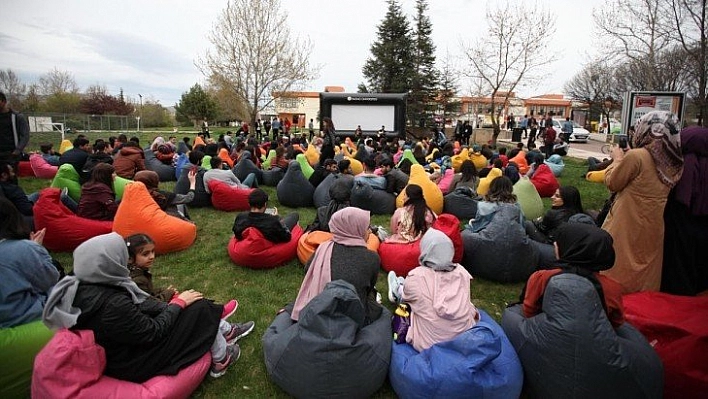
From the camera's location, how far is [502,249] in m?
5.06

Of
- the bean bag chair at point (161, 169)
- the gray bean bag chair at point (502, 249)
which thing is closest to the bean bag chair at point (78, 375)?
the gray bean bag chair at point (502, 249)

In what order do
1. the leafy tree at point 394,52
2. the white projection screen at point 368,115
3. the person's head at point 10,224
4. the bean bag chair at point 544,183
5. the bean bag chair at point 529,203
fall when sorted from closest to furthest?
the person's head at point 10,224 < the bean bag chair at point 529,203 < the bean bag chair at point 544,183 < the white projection screen at point 368,115 < the leafy tree at point 394,52

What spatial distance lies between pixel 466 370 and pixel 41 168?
470 inches

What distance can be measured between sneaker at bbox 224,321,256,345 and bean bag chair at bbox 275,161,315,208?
4653mm

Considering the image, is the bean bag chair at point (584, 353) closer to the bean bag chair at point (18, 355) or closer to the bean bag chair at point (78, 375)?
the bean bag chair at point (78, 375)

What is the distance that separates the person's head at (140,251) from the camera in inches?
135

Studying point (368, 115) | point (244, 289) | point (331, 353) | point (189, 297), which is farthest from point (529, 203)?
point (368, 115)

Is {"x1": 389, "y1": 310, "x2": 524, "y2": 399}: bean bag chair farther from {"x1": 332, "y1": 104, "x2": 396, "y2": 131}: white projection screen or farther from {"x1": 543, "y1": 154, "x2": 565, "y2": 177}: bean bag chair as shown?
{"x1": 332, "y1": 104, "x2": 396, "y2": 131}: white projection screen

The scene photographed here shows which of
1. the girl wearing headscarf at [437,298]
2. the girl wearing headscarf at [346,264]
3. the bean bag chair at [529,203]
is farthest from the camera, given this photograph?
the bean bag chair at [529,203]

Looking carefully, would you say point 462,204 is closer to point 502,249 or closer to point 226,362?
point 502,249

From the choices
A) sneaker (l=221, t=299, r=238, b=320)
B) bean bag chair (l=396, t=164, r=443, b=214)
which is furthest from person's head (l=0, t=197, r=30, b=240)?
bean bag chair (l=396, t=164, r=443, b=214)

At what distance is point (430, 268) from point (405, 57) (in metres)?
32.6

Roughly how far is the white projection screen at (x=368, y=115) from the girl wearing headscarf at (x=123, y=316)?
66.1 feet

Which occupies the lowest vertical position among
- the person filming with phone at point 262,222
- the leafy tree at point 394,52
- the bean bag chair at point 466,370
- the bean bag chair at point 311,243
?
the bean bag chair at point 466,370
